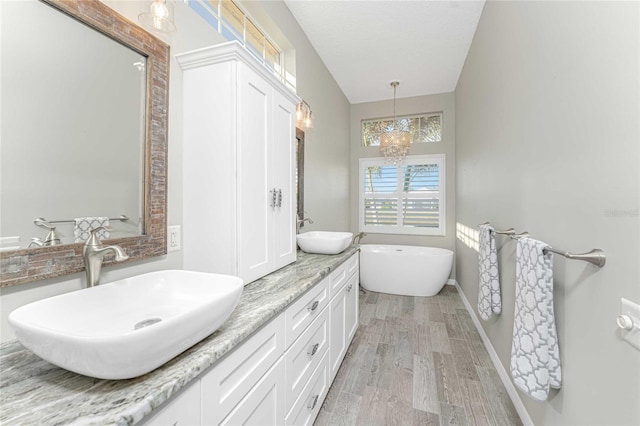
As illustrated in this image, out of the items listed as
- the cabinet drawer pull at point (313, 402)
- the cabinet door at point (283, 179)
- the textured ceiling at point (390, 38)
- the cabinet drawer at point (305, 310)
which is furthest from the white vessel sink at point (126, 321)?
the textured ceiling at point (390, 38)

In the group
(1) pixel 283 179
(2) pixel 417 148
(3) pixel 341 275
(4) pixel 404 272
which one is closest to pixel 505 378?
(3) pixel 341 275

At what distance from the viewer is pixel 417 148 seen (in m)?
4.53

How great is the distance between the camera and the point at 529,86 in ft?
5.11

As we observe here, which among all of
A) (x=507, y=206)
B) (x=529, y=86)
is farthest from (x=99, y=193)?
(x=507, y=206)

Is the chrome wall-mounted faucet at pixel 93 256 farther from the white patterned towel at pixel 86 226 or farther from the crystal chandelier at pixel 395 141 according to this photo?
the crystal chandelier at pixel 395 141

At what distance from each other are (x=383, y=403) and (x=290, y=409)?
0.81m

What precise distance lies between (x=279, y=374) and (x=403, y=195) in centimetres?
390

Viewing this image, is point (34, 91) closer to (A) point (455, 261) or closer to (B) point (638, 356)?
(B) point (638, 356)

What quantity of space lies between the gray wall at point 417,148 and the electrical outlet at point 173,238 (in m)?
3.66

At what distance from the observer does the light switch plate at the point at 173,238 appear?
4.27 ft

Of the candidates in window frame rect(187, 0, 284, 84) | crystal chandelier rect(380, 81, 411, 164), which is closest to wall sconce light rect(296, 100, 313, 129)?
window frame rect(187, 0, 284, 84)

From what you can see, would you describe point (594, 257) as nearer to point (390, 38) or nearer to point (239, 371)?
point (239, 371)

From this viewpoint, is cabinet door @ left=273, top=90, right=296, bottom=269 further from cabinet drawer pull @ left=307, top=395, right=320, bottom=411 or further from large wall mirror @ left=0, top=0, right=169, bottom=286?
cabinet drawer pull @ left=307, top=395, right=320, bottom=411

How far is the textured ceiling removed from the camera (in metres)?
2.51
